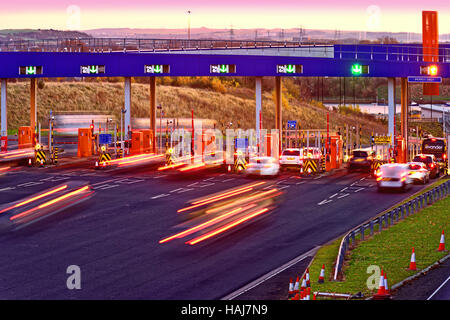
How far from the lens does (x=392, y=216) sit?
3619 cm

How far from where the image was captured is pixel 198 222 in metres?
35.2

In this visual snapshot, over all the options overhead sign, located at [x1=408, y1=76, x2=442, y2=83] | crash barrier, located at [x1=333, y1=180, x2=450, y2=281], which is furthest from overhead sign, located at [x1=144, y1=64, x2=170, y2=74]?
crash barrier, located at [x1=333, y1=180, x2=450, y2=281]

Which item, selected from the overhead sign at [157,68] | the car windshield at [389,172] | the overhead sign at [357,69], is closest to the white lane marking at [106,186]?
the car windshield at [389,172]

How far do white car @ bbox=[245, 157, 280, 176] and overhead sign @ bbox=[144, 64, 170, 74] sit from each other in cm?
1291

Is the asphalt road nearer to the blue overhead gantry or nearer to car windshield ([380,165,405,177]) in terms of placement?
car windshield ([380,165,405,177])

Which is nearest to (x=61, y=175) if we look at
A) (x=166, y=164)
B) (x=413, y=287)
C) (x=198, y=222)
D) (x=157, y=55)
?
(x=166, y=164)

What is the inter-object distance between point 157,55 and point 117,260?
112ft

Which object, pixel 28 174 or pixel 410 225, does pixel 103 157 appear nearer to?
pixel 28 174

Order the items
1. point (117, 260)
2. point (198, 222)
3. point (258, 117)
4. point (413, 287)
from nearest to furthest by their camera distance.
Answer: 1. point (413, 287)
2. point (117, 260)
3. point (198, 222)
4. point (258, 117)

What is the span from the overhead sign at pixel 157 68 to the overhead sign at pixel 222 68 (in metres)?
3.11

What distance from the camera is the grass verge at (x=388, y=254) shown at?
24.8 m

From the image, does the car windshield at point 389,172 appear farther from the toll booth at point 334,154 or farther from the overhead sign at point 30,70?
the overhead sign at point 30,70

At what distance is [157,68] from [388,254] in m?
35.3

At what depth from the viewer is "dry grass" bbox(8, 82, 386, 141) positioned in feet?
378
